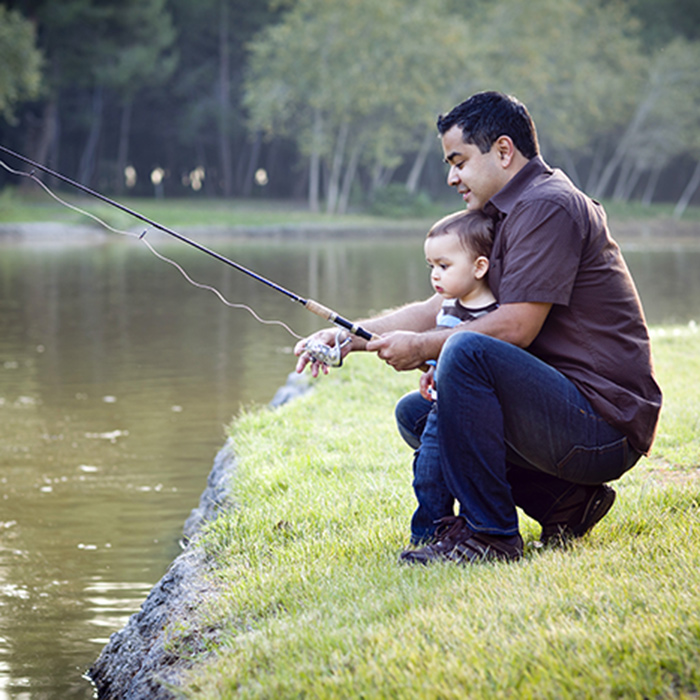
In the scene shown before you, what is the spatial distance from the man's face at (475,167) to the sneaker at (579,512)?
101 centimetres

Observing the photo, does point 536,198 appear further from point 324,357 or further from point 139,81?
point 139,81

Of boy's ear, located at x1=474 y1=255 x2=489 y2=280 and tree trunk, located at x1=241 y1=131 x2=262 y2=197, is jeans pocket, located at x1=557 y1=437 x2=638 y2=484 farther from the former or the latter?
tree trunk, located at x1=241 y1=131 x2=262 y2=197

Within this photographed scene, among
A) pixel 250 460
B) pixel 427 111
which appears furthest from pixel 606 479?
pixel 427 111

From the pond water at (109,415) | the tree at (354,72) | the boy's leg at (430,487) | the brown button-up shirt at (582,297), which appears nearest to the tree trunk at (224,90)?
the tree at (354,72)

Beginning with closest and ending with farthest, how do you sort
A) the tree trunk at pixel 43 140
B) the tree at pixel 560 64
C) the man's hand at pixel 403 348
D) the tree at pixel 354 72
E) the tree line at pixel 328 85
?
the man's hand at pixel 403 348 < the tree trunk at pixel 43 140 < the tree line at pixel 328 85 < the tree at pixel 354 72 < the tree at pixel 560 64

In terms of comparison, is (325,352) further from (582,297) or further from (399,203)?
(399,203)

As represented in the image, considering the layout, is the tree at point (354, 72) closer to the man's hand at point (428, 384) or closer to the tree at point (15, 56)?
the tree at point (15, 56)

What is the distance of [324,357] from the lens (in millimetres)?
3342

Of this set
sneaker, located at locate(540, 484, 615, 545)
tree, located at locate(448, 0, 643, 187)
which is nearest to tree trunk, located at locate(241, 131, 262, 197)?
tree, located at locate(448, 0, 643, 187)

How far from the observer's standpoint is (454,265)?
10.5 ft

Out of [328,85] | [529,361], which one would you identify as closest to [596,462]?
[529,361]

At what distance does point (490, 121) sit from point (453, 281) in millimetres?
525

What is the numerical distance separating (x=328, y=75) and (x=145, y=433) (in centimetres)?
3975

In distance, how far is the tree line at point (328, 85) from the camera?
44.3 m
